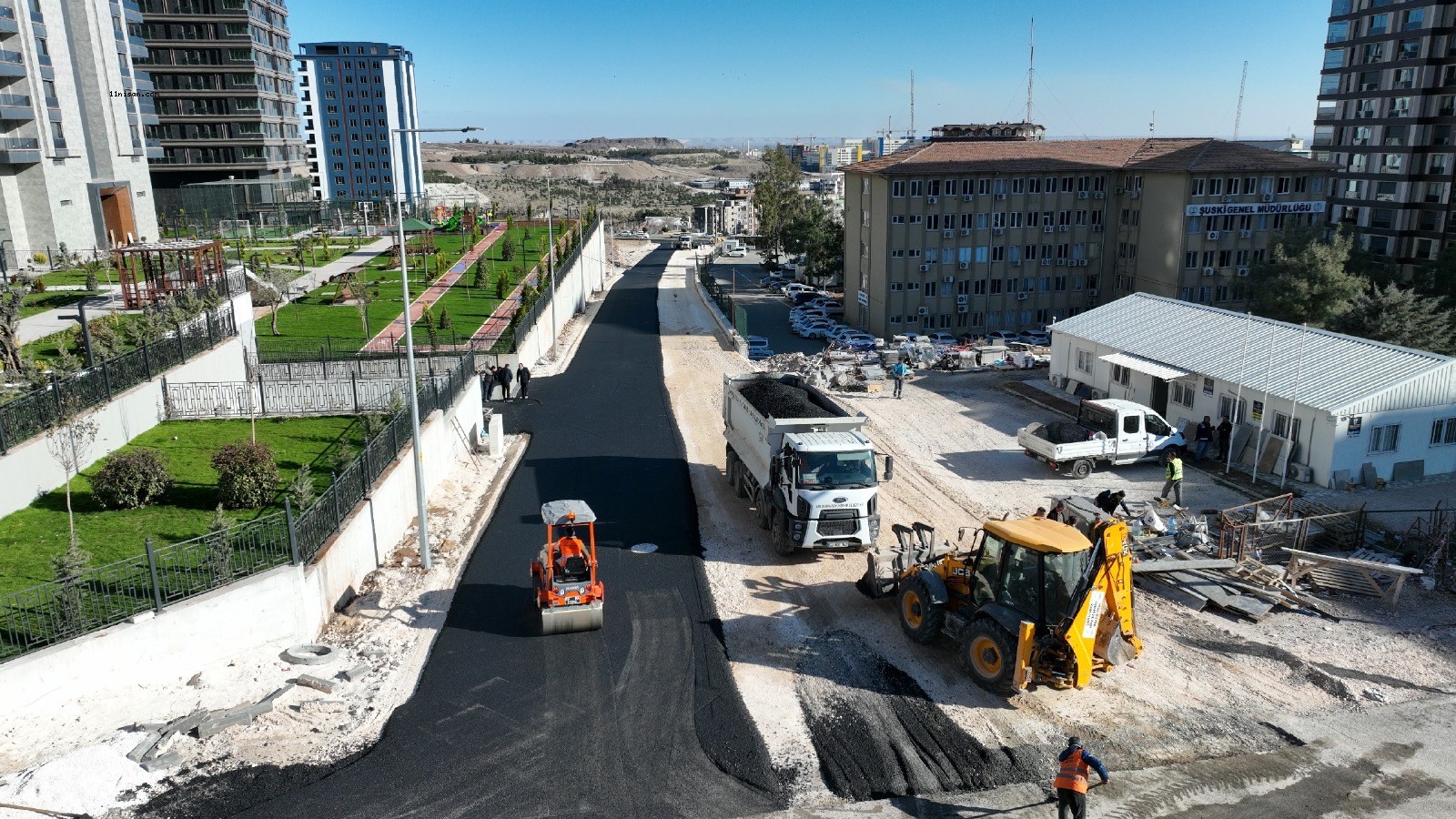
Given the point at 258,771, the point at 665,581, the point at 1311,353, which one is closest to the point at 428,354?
the point at 665,581

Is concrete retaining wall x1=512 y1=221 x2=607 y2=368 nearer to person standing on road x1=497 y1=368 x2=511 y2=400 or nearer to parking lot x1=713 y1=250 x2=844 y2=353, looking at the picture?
person standing on road x1=497 y1=368 x2=511 y2=400

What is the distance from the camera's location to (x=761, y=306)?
68.2m

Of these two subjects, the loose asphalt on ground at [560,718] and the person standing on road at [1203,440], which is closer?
the loose asphalt on ground at [560,718]

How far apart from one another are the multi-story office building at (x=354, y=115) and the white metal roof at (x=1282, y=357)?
10532 cm

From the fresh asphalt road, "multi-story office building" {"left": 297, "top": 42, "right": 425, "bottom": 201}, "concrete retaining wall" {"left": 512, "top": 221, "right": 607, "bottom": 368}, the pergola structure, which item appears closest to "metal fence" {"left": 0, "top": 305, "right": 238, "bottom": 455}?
the pergola structure

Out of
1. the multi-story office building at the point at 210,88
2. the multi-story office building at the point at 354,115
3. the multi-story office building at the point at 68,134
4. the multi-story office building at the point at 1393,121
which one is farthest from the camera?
the multi-story office building at the point at 354,115

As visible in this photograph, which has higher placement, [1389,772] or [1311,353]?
[1311,353]

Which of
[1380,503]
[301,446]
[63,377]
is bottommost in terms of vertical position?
[1380,503]

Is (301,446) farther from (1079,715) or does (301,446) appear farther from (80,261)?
(80,261)

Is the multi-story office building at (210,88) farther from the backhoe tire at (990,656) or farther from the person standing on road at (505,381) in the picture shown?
the backhoe tire at (990,656)

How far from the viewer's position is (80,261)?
42.6 m

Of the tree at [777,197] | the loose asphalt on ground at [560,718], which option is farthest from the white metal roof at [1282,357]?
the tree at [777,197]

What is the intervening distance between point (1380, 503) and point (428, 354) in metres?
27.4

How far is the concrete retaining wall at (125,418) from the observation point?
16.8 meters
